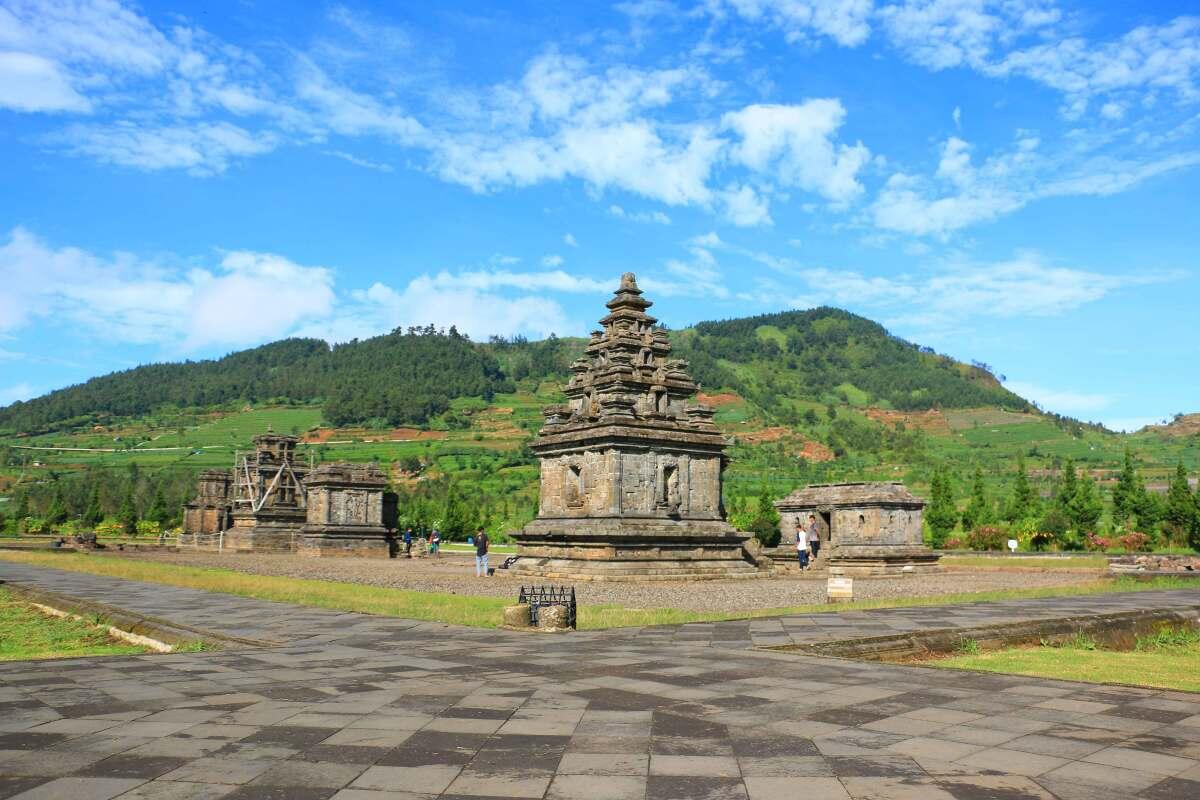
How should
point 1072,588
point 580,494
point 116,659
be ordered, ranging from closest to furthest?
point 116,659, point 1072,588, point 580,494

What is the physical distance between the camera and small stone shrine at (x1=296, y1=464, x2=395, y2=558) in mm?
46500

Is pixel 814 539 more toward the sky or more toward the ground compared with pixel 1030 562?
more toward the sky

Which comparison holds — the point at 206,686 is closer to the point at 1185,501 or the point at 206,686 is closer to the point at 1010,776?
the point at 1010,776

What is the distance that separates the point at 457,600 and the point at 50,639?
22.7 ft

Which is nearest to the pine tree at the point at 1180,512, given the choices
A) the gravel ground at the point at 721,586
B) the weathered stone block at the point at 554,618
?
the gravel ground at the point at 721,586

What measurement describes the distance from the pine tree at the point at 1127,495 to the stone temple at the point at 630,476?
37210 millimetres

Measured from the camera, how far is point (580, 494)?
27.9m

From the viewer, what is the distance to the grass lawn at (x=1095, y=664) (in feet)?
28.4

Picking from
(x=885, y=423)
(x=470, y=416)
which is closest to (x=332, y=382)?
(x=470, y=416)

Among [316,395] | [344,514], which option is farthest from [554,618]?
[316,395]

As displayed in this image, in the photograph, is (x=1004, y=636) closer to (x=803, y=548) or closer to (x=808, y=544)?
(x=803, y=548)

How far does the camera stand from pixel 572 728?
6445 millimetres

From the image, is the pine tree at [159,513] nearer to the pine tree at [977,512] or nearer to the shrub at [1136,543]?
the pine tree at [977,512]

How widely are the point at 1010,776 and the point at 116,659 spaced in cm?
883
